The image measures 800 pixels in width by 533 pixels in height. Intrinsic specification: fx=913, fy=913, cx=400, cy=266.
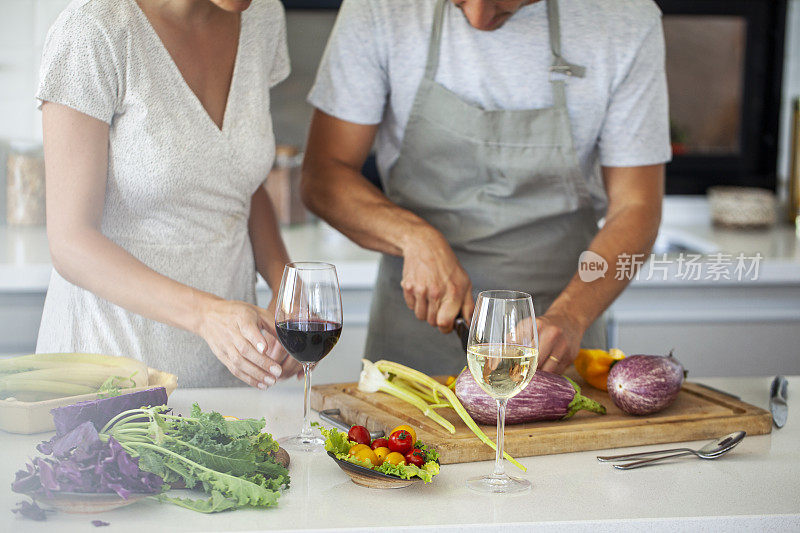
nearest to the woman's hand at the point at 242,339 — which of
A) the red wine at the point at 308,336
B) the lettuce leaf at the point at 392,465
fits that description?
the red wine at the point at 308,336

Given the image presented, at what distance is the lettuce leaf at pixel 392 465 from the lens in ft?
3.09

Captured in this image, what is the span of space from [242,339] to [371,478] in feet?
0.96

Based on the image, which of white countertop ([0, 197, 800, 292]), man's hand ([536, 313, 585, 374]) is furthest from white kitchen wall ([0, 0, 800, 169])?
man's hand ([536, 313, 585, 374])

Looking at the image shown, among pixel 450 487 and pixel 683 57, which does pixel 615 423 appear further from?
pixel 683 57

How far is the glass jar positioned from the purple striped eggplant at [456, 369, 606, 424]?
153 centimetres

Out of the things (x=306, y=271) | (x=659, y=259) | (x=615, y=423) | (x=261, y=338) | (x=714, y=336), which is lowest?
(x=714, y=336)

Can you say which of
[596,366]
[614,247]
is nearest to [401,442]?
[596,366]

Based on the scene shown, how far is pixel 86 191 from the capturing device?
1.23 meters

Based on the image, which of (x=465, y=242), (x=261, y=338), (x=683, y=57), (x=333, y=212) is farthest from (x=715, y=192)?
(x=261, y=338)

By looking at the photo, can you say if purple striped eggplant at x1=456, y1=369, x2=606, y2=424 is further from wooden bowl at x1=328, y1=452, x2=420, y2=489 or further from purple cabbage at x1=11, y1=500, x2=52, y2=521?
purple cabbage at x1=11, y1=500, x2=52, y2=521

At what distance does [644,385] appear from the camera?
120 cm

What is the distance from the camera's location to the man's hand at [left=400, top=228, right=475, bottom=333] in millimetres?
1422

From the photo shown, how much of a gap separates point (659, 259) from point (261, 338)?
Result: 1615 mm

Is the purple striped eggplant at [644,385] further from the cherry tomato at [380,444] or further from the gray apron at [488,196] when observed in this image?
the gray apron at [488,196]
